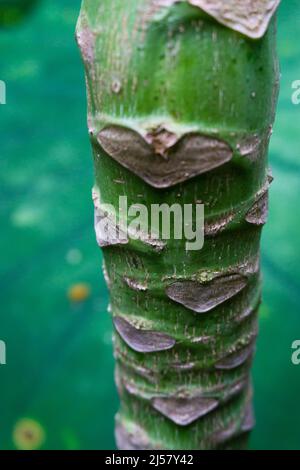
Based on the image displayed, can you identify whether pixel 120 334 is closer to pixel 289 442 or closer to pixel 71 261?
pixel 289 442

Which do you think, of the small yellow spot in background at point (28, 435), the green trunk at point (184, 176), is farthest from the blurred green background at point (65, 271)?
the green trunk at point (184, 176)

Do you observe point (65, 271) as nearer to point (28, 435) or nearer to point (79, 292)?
point (79, 292)

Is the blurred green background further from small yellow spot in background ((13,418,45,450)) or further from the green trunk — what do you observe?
the green trunk

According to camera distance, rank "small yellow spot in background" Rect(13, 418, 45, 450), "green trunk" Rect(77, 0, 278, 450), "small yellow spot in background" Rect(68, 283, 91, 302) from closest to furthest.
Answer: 1. "green trunk" Rect(77, 0, 278, 450)
2. "small yellow spot in background" Rect(13, 418, 45, 450)
3. "small yellow spot in background" Rect(68, 283, 91, 302)

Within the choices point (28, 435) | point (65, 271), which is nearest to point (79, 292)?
point (65, 271)

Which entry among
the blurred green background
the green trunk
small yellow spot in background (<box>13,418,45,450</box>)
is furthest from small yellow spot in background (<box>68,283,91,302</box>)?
the green trunk

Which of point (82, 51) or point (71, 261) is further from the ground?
point (82, 51)

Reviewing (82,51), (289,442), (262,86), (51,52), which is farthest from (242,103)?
(51,52)
